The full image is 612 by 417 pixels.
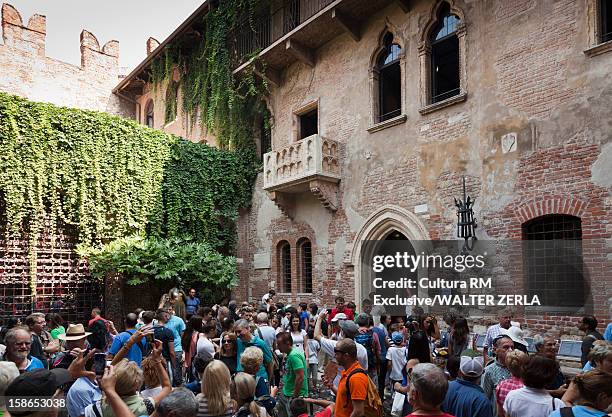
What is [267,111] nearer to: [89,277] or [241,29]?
[241,29]

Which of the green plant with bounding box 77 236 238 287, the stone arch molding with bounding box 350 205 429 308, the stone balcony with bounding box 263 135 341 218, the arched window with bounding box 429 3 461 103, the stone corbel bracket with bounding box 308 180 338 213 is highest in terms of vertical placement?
the arched window with bounding box 429 3 461 103

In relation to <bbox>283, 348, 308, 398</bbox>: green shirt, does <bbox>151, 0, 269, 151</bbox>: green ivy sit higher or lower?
higher

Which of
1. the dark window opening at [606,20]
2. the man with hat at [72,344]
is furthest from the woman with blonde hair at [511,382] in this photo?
the dark window opening at [606,20]

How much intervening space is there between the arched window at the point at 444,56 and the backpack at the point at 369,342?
6866mm

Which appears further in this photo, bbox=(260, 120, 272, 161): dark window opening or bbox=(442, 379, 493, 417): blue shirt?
bbox=(260, 120, 272, 161): dark window opening

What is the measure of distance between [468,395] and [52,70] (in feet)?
78.9

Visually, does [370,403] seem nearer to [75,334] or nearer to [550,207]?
[75,334]

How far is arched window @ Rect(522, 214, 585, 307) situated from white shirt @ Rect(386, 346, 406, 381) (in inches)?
154

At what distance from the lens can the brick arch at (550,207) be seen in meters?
8.55

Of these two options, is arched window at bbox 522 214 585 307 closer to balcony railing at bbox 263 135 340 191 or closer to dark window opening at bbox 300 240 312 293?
balcony railing at bbox 263 135 340 191

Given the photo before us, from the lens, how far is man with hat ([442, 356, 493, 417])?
139 inches

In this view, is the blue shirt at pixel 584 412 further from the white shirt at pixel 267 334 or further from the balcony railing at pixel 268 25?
the balcony railing at pixel 268 25

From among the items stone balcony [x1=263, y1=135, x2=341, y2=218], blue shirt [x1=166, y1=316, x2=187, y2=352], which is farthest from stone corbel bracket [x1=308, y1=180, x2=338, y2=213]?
blue shirt [x1=166, y1=316, x2=187, y2=352]

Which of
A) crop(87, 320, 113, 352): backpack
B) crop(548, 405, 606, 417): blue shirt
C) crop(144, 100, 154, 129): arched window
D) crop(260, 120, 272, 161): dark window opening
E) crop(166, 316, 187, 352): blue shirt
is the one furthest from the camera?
crop(144, 100, 154, 129): arched window
